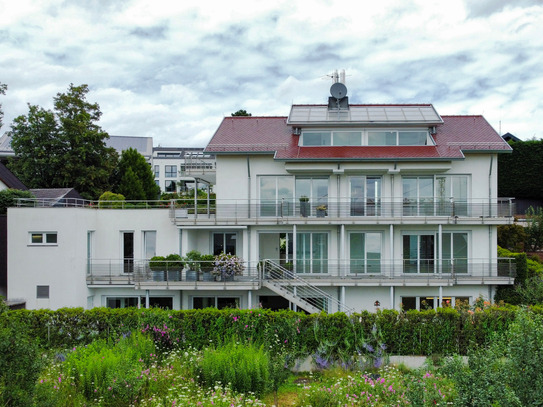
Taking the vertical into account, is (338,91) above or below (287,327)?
above

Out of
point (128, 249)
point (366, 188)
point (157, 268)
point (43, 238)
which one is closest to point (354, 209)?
point (366, 188)

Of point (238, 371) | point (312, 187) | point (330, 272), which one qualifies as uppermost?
point (312, 187)

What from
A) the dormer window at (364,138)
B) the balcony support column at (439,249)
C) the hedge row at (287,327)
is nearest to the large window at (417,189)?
the balcony support column at (439,249)

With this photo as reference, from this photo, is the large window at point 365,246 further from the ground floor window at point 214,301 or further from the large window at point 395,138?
the ground floor window at point 214,301

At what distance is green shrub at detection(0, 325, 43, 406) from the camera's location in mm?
7941

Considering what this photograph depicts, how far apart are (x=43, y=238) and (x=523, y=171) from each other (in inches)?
1541

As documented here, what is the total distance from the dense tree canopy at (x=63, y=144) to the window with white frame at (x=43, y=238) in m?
14.8

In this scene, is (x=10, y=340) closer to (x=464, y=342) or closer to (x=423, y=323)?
(x=423, y=323)

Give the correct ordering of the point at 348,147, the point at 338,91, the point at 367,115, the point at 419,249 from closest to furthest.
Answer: the point at 419,249 → the point at 348,147 → the point at 367,115 → the point at 338,91

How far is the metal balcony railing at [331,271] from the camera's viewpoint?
21.6 m

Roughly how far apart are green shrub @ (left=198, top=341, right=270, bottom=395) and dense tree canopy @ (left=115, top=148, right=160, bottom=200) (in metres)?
34.1

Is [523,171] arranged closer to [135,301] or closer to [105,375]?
[135,301]

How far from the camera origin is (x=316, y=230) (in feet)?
77.9

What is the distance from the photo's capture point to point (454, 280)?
22.0 meters
